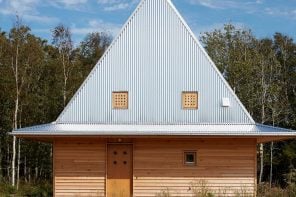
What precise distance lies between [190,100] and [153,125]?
171 cm

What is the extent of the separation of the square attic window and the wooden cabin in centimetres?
4

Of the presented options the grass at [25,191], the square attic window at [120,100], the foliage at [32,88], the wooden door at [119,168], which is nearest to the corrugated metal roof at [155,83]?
the square attic window at [120,100]

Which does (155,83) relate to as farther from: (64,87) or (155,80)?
(64,87)

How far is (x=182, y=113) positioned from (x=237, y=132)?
2798 millimetres

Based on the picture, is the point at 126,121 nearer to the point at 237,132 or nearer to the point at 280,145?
the point at 237,132

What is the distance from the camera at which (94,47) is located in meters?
46.8

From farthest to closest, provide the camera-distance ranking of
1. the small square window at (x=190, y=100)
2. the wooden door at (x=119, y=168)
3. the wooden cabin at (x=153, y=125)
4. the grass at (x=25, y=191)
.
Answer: the grass at (x=25, y=191) < the small square window at (x=190, y=100) < the wooden door at (x=119, y=168) < the wooden cabin at (x=153, y=125)

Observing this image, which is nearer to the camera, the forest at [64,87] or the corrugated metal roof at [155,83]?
the corrugated metal roof at [155,83]

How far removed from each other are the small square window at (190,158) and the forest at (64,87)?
13.4m

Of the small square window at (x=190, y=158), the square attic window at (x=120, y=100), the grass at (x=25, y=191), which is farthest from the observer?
the grass at (x=25, y=191)

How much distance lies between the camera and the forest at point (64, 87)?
3381cm

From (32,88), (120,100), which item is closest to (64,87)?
(32,88)

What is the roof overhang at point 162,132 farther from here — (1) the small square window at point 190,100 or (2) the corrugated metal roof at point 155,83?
(1) the small square window at point 190,100

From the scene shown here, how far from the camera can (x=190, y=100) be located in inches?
859
